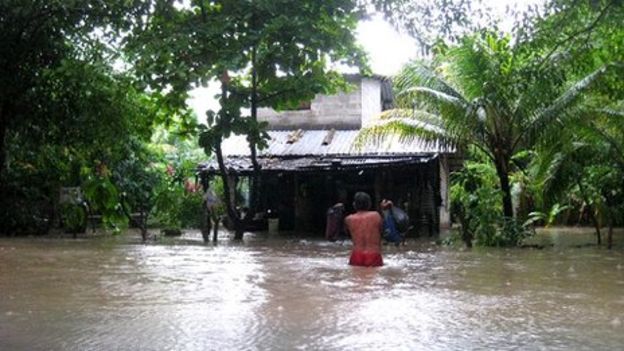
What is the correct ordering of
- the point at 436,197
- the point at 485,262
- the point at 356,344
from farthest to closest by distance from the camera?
1. the point at 436,197
2. the point at 485,262
3. the point at 356,344

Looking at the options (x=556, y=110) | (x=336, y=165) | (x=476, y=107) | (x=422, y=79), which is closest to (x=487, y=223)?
(x=476, y=107)

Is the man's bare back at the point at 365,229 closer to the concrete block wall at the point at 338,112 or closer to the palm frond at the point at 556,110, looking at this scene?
the palm frond at the point at 556,110

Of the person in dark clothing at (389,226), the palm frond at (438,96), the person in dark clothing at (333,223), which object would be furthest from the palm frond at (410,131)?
the person in dark clothing at (333,223)

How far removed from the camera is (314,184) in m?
21.1

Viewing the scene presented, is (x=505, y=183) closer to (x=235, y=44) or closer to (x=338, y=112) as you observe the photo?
(x=235, y=44)

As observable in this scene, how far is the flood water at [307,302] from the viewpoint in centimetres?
496

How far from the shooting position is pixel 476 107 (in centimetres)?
1480

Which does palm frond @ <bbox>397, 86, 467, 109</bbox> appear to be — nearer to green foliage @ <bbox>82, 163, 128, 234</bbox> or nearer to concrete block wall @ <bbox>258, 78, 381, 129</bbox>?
concrete block wall @ <bbox>258, 78, 381, 129</bbox>

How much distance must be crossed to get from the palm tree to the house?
102 centimetres

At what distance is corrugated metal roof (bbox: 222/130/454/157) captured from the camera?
60.6 ft

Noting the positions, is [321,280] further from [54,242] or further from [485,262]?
[54,242]

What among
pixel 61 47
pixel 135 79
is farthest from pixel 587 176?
pixel 61 47

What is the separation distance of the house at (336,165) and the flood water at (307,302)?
6308 mm

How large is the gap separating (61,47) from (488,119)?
1098cm
